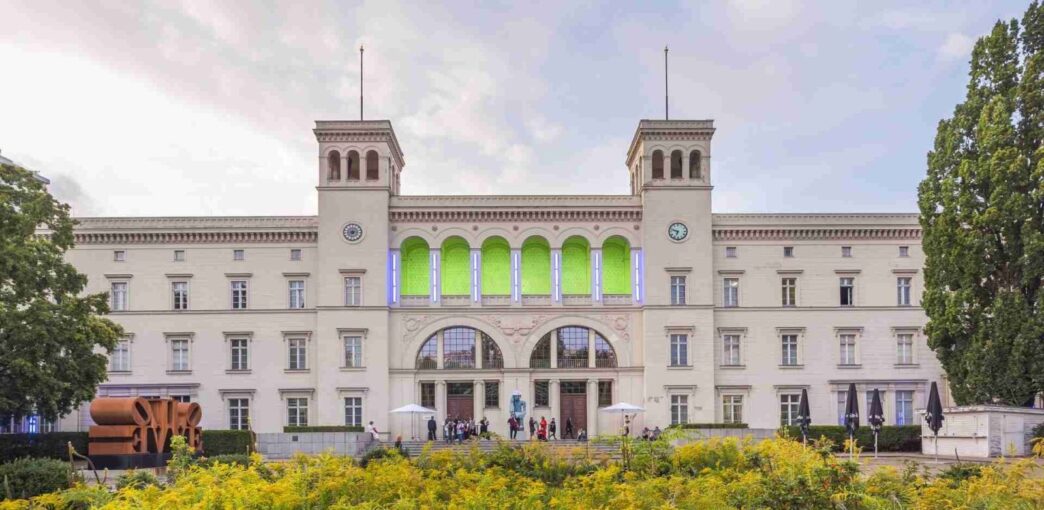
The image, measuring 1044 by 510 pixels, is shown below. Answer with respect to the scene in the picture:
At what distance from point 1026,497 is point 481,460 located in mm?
8469

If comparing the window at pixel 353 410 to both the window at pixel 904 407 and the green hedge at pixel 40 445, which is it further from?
the window at pixel 904 407

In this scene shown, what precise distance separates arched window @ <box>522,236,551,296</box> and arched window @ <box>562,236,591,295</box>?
96 centimetres

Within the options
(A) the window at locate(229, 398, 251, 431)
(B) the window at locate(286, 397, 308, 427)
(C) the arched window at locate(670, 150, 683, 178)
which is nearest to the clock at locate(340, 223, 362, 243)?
(B) the window at locate(286, 397, 308, 427)

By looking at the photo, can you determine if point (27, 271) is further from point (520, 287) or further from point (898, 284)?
point (898, 284)

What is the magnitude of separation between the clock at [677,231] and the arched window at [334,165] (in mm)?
18125

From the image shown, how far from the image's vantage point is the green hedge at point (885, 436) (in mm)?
43750

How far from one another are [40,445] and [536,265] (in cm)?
2570

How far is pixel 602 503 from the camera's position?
38.0 feet

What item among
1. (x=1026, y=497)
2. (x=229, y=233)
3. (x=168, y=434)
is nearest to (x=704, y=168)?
(x=229, y=233)

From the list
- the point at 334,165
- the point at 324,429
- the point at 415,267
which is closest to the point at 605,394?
the point at 415,267

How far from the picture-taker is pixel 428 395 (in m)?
49.0

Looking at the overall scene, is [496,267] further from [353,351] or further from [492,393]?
[353,351]

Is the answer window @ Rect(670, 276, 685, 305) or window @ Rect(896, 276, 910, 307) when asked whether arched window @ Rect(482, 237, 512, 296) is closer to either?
window @ Rect(670, 276, 685, 305)

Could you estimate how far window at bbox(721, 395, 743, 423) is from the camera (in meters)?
48.9
